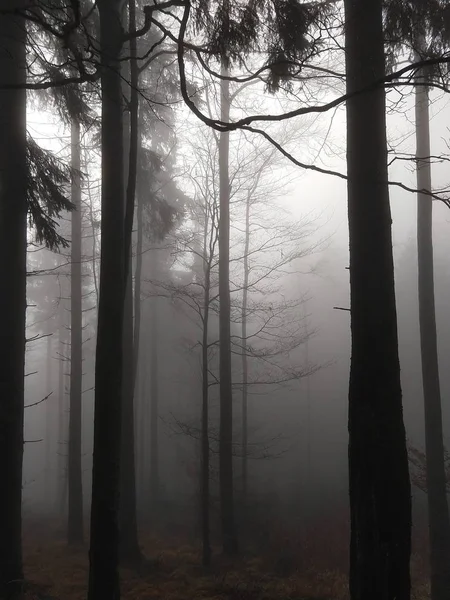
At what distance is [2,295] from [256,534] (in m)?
8.91

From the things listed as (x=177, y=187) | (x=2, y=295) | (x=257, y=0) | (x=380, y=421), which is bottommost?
(x=380, y=421)

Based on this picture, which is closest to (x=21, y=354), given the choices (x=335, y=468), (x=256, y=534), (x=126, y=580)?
(x=126, y=580)

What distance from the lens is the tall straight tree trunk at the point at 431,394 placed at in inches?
299

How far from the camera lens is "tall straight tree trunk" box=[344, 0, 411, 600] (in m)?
4.18

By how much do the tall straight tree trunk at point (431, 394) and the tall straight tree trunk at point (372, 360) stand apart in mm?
3009

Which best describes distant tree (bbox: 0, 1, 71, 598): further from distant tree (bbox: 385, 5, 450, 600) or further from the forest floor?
distant tree (bbox: 385, 5, 450, 600)

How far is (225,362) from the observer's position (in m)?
11.0

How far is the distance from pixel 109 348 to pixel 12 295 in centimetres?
183

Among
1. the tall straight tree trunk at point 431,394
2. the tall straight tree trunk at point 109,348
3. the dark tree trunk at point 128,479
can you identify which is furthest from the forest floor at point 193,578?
the tall straight tree trunk at point 109,348

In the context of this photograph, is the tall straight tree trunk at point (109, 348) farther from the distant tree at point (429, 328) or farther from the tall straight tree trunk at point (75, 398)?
the tall straight tree trunk at point (75, 398)

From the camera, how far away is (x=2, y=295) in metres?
6.23

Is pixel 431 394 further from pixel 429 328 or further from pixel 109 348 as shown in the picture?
pixel 109 348

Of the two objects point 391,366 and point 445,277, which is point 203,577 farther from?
point 445,277

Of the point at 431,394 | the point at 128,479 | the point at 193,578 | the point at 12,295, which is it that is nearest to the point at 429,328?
the point at 431,394
